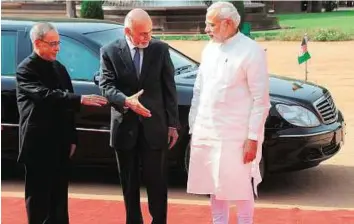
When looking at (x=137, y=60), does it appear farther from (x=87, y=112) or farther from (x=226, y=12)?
(x=87, y=112)

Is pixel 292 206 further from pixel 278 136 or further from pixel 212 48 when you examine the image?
pixel 212 48

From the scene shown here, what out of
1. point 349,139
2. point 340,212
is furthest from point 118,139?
point 349,139

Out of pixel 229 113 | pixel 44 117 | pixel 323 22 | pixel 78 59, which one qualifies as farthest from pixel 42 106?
pixel 323 22

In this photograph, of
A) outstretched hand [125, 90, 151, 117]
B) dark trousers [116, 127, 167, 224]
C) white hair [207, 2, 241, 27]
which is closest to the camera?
white hair [207, 2, 241, 27]

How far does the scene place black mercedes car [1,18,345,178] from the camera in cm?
629

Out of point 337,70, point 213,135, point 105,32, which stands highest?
point 105,32

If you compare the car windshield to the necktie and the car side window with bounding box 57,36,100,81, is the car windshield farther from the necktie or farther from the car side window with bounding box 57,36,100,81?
the necktie

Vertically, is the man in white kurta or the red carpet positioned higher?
the man in white kurta

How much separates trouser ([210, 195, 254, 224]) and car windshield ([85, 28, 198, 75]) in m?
2.46

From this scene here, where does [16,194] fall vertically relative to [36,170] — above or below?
below

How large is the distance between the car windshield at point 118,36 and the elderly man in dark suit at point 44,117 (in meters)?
2.26

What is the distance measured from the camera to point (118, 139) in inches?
185

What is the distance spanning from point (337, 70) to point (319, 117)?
11604mm

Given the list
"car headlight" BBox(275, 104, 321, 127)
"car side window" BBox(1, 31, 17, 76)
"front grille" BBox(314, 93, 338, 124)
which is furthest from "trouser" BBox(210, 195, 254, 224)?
"car side window" BBox(1, 31, 17, 76)
